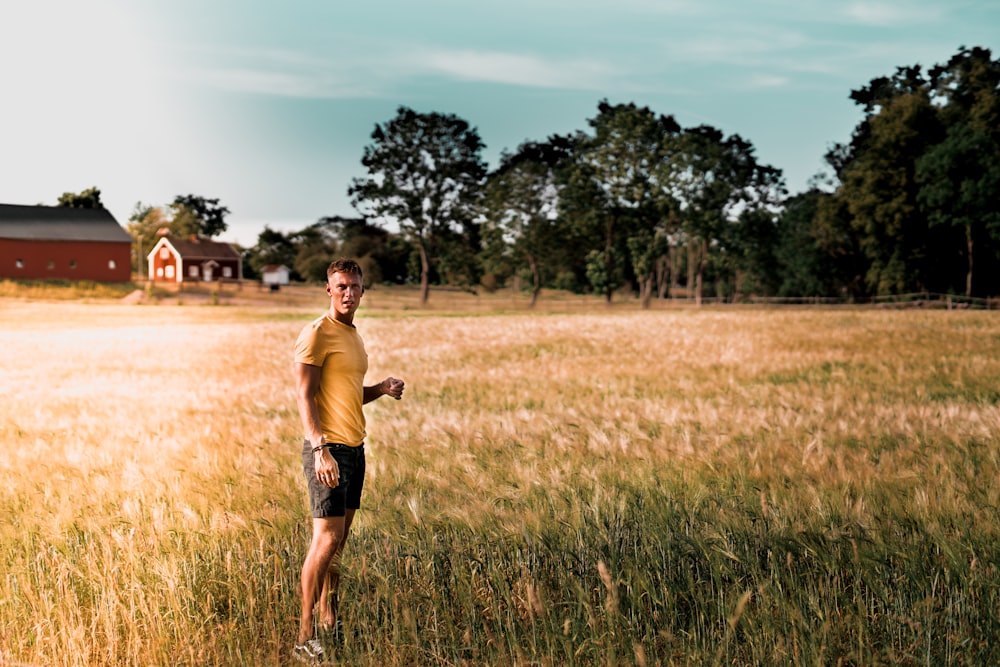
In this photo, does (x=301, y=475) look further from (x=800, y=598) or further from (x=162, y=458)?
(x=800, y=598)

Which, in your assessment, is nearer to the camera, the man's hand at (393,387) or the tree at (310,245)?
the man's hand at (393,387)

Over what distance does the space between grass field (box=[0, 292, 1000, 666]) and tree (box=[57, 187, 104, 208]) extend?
33.2 feet

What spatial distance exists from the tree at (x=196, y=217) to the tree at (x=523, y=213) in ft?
169

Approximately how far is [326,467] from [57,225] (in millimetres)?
17363

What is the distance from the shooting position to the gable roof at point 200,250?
64.6 feet

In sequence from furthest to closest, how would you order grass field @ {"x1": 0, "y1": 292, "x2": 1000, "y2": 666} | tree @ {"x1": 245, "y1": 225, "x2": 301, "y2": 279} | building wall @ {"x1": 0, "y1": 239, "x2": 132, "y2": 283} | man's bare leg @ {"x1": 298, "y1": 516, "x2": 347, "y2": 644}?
tree @ {"x1": 245, "y1": 225, "x2": 301, "y2": 279} → building wall @ {"x1": 0, "y1": 239, "x2": 132, "y2": 283} → grass field @ {"x1": 0, "y1": 292, "x2": 1000, "y2": 666} → man's bare leg @ {"x1": 298, "y1": 516, "x2": 347, "y2": 644}

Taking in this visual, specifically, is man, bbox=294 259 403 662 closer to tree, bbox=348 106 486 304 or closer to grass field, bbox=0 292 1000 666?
grass field, bbox=0 292 1000 666

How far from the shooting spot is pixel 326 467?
3.59 metres

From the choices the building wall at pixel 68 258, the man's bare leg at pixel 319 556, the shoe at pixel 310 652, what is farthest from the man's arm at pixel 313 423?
the building wall at pixel 68 258

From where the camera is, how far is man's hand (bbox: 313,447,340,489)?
360 cm

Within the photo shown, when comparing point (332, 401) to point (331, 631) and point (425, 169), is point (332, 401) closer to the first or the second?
point (331, 631)

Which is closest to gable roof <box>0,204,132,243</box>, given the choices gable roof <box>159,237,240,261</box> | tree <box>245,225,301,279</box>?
gable roof <box>159,237,240,261</box>

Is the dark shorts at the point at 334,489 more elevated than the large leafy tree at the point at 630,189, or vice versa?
the large leafy tree at the point at 630,189

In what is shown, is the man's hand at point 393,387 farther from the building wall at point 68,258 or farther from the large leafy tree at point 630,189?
the large leafy tree at point 630,189
